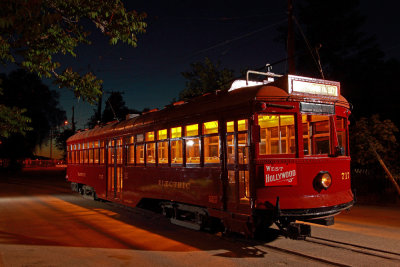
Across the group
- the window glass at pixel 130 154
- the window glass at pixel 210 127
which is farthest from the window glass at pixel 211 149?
the window glass at pixel 130 154

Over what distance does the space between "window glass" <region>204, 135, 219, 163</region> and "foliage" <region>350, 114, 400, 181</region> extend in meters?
8.32

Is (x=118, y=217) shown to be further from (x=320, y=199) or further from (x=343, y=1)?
(x=343, y=1)

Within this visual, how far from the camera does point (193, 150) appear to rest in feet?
29.8

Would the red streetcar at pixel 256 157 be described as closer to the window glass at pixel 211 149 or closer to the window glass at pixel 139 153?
the window glass at pixel 211 149

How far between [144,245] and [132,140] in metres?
4.56

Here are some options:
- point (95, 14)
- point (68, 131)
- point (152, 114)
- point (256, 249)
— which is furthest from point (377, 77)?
point (68, 131)

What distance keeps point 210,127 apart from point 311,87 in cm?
231

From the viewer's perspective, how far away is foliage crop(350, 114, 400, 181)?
48.4 feet

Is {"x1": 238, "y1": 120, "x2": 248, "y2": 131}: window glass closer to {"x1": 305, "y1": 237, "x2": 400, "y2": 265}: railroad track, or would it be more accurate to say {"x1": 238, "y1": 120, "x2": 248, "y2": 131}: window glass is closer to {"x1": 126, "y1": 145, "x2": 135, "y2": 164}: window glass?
{"x1": 305, "y1": 237, "x2": 400, "y2": 265}: railroad track

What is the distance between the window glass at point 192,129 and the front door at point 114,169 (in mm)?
4485

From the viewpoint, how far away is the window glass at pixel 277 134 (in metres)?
8.21

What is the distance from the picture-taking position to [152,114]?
11.3 meters

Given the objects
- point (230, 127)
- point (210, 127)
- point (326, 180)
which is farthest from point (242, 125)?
point (326, 180)

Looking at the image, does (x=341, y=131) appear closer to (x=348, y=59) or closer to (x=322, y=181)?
(x=322, y=181)
